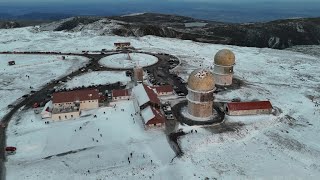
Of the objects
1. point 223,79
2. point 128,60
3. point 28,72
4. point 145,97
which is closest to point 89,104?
point 145,97

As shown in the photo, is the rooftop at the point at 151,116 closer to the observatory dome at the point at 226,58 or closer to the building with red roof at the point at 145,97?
the building with red roof at the point at 145,97

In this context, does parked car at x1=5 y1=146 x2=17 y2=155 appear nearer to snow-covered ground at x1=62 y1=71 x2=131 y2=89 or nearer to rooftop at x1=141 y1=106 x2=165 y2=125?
rooftop at x1=141 y1=106 x2=165 y2=125

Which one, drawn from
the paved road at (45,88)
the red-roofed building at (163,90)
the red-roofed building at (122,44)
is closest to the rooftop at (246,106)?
the red-roofed building at (163,90)

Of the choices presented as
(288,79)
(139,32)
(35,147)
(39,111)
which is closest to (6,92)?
(39,111)

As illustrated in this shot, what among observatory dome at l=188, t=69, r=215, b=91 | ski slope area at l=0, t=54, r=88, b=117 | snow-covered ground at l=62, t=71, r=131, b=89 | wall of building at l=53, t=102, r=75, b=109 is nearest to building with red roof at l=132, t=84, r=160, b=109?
observatory dome at l=188, t=69, r=215, b=91

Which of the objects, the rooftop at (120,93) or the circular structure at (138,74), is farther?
the circular structure at (138,74)

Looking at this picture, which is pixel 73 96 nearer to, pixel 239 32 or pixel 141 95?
pixel 141 95
